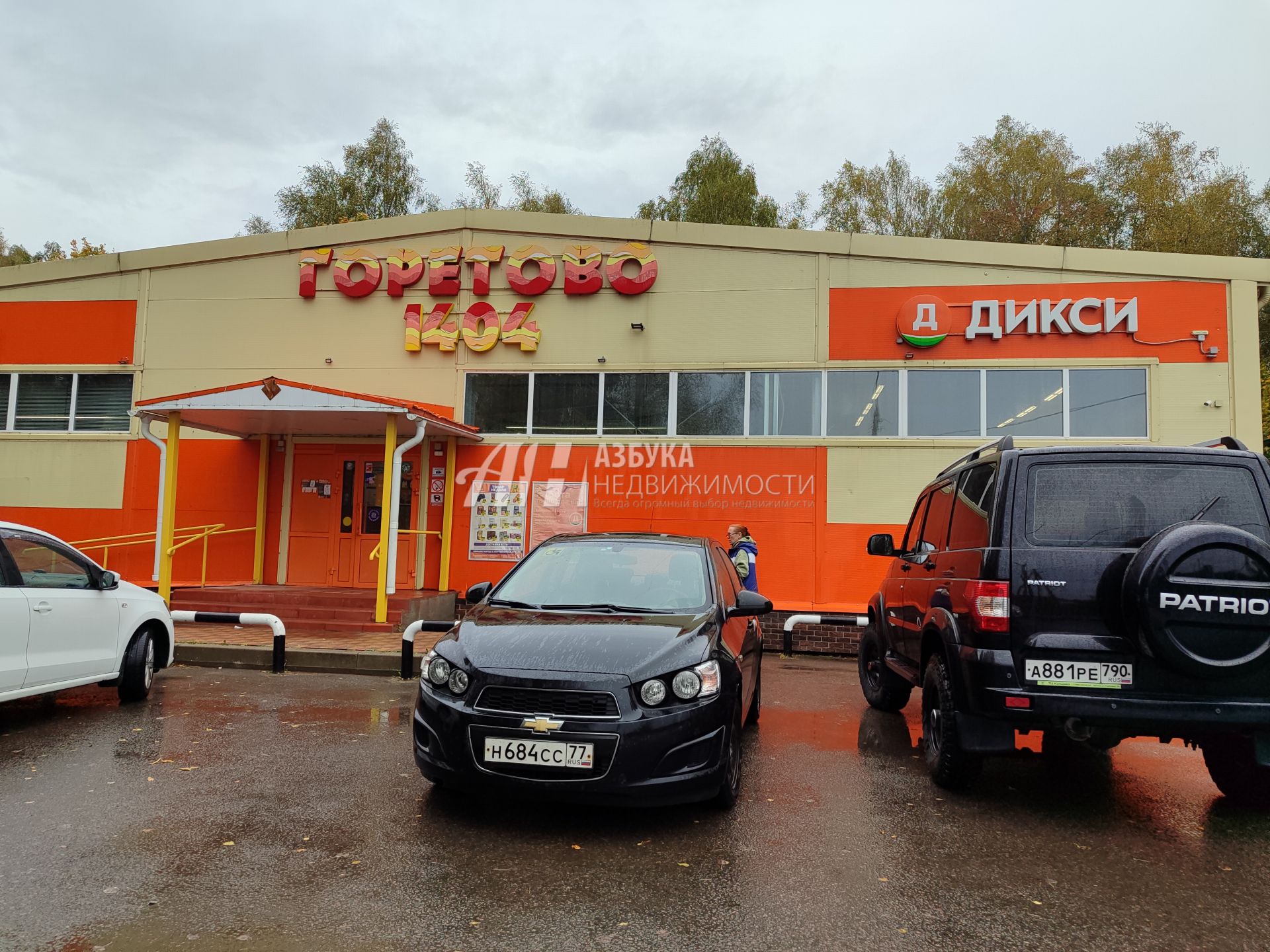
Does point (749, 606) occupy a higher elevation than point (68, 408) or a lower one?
lower

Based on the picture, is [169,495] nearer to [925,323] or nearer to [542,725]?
[542,725]

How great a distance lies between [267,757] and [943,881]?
4190 mm

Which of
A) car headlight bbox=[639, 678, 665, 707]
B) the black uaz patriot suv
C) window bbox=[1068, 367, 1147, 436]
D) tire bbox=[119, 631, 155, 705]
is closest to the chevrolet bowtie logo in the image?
car headlight bbox=[639, 678, 665, 707]

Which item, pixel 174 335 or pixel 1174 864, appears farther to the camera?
pixel 174 335

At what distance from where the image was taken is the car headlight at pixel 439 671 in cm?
440

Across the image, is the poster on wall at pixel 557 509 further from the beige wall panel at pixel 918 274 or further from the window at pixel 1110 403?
the window at pixel 1110 403

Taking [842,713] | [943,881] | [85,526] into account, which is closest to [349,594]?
[85,526]

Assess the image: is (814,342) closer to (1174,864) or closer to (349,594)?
(349,594)

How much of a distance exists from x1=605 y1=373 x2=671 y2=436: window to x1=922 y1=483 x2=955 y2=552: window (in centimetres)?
643

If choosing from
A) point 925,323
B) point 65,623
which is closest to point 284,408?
point 65,623

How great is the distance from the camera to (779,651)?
11.2 meters

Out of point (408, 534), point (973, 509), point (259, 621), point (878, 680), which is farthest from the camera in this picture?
point (408, 534)

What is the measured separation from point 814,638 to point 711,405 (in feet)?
12.4

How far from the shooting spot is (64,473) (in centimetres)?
1370
